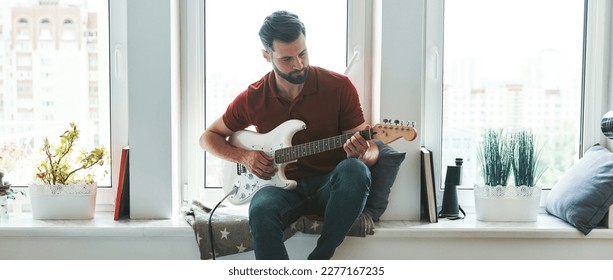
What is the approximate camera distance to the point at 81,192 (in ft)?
9.41

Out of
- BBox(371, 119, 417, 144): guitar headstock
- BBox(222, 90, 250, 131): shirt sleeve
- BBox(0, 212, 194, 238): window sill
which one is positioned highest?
BBox(222, 90, 250, 131): shirt sleeve

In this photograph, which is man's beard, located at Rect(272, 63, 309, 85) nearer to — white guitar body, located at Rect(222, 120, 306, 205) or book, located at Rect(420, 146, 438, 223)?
white guitar body, located at Rect(222, 120, 306, 205)

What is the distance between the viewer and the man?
8.27 ft

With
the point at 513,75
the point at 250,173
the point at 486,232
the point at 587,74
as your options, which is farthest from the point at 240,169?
the point at 587,74

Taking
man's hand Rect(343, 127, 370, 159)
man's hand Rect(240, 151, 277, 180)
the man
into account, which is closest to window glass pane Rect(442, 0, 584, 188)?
the man

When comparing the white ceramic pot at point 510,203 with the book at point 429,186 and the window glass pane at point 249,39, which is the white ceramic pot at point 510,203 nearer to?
the book at point 429,186

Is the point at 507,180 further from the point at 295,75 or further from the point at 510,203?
the point at 295,75

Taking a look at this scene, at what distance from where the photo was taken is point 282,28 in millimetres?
2633

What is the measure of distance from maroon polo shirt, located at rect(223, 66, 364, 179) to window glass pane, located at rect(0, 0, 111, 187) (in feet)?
2.15

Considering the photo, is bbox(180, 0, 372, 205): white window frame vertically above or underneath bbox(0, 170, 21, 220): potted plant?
above

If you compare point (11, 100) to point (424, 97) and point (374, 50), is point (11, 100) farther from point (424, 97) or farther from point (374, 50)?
point (424, 97)

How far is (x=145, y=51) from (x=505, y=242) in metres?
1.56

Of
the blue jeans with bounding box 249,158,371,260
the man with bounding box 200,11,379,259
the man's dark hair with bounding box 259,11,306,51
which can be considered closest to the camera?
the blue jeans with bounding box 249,158,371,260
